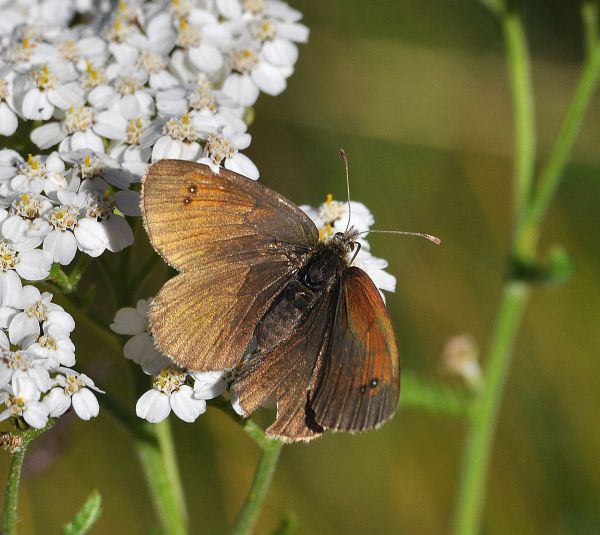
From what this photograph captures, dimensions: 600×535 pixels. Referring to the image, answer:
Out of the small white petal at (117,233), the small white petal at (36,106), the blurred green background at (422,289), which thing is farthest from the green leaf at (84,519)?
the blurred green background at (422,289)

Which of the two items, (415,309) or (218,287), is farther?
(415,309)

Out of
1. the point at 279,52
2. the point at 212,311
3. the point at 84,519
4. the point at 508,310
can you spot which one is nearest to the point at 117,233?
the point at 212,311

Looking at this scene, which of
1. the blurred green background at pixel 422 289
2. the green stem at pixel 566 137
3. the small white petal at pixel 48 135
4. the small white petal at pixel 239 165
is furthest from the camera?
the blurred green background at pixel 422 289

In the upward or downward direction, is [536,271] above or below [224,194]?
below

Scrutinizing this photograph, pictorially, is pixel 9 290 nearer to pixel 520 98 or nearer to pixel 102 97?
pixel 102 97

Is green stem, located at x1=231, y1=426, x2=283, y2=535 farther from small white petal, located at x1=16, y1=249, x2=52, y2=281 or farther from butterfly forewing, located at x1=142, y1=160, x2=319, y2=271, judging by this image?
small white petal, located at x1=16, y1=249, x2=52, y2=281

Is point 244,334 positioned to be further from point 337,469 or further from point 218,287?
point 337,469

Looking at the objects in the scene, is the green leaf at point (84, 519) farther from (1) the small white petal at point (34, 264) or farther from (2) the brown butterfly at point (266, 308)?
(1) the small white petal at point (34, 264)

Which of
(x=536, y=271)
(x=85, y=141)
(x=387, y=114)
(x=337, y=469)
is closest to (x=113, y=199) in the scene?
(x=85, y=141)
